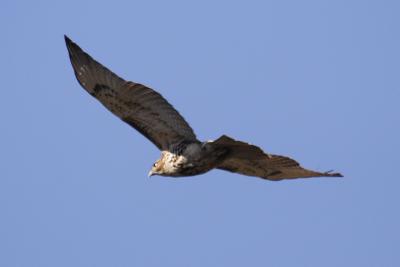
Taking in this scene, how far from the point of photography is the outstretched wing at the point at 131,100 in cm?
1931

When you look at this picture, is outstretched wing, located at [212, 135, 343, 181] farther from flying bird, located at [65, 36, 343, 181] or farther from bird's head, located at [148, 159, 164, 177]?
bird's head, located at [148, 159, 164, 177]

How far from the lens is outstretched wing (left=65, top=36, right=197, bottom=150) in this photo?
19.3 meters

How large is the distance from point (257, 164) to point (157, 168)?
192cm

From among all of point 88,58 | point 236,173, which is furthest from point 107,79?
point 236,173

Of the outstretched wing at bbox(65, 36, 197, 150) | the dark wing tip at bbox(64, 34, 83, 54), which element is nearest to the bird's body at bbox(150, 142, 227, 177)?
the outstretched wing at bbox(65, 36, 197, 150)

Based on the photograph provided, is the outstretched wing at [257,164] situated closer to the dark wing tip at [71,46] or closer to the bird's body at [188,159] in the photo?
the bird's body at [188,159]

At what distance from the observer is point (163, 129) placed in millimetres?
19891

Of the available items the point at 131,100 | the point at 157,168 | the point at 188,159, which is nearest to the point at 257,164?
the point at 188,159

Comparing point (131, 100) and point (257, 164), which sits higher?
point (131, 100)

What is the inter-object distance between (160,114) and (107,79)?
1.16m

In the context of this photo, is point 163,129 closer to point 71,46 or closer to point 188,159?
point 188,159

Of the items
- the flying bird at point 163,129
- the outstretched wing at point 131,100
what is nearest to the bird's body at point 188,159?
the flying bird at point 163,129

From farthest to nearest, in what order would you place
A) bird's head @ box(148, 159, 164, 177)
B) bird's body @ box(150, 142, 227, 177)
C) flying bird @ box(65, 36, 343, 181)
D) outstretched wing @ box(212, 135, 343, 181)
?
bird's head @ box(148, 159, 164, 177) < bird's body @ box(150, 142, 227, 177) < flying bird @ box(65, 36, 343, 181) < outstretched wing @ box(212, 135, 343, 181)

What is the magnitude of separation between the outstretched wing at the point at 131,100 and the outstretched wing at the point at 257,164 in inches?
37.0
